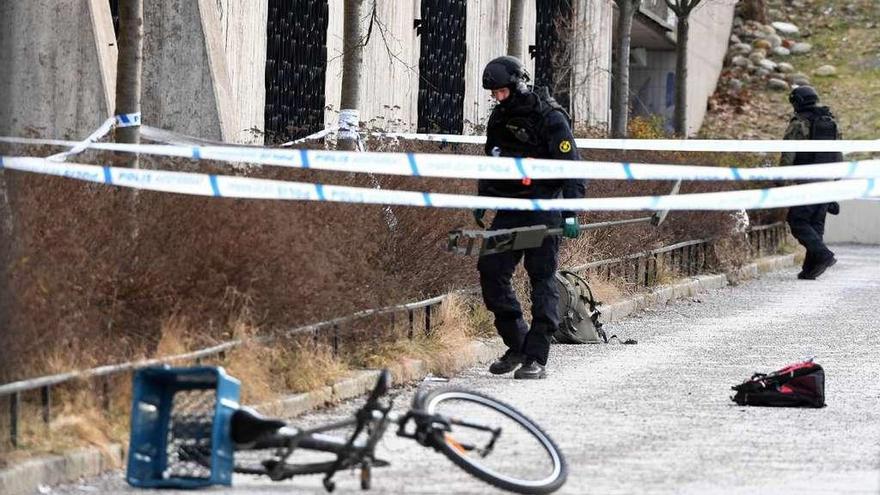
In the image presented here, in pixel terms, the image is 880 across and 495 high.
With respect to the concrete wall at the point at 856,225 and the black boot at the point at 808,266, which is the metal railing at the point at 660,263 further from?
the concrete wall at the point at 856,225

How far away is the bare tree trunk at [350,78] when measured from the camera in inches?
546

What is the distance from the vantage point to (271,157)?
9586 millimetres

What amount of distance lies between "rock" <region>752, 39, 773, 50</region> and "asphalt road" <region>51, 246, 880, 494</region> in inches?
1177

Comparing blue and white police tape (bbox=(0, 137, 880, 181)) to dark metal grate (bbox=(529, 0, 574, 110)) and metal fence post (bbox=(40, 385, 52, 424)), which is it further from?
dark metal grate (bbox=(529, 0, 574, 110))

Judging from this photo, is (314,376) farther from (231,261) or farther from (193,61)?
(193,61)

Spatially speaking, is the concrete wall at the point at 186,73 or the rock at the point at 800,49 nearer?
the concrete wall at the point at 186,73

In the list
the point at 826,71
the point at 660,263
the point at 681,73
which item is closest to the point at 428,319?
the point at 660,263

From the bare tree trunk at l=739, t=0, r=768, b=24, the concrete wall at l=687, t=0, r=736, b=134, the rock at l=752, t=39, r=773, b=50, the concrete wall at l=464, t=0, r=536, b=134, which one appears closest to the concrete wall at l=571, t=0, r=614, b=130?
the concrete wall at l=464, t=0, r=536, b=134

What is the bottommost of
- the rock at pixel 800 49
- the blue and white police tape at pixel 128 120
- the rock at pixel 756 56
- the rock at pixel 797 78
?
the blue and white police tape at pixel 128 120

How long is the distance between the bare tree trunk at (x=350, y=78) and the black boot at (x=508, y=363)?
2724mm

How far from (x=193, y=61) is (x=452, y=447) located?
9.20m

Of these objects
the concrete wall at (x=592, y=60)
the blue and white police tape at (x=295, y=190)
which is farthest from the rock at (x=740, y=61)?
the blue and white police tape at (x=295, y=190)

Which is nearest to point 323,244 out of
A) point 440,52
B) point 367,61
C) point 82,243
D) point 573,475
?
point 82,243

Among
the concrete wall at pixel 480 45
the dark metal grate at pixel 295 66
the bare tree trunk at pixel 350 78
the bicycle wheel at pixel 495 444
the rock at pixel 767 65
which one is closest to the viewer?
the bicycle wheel at pixel 495 444
